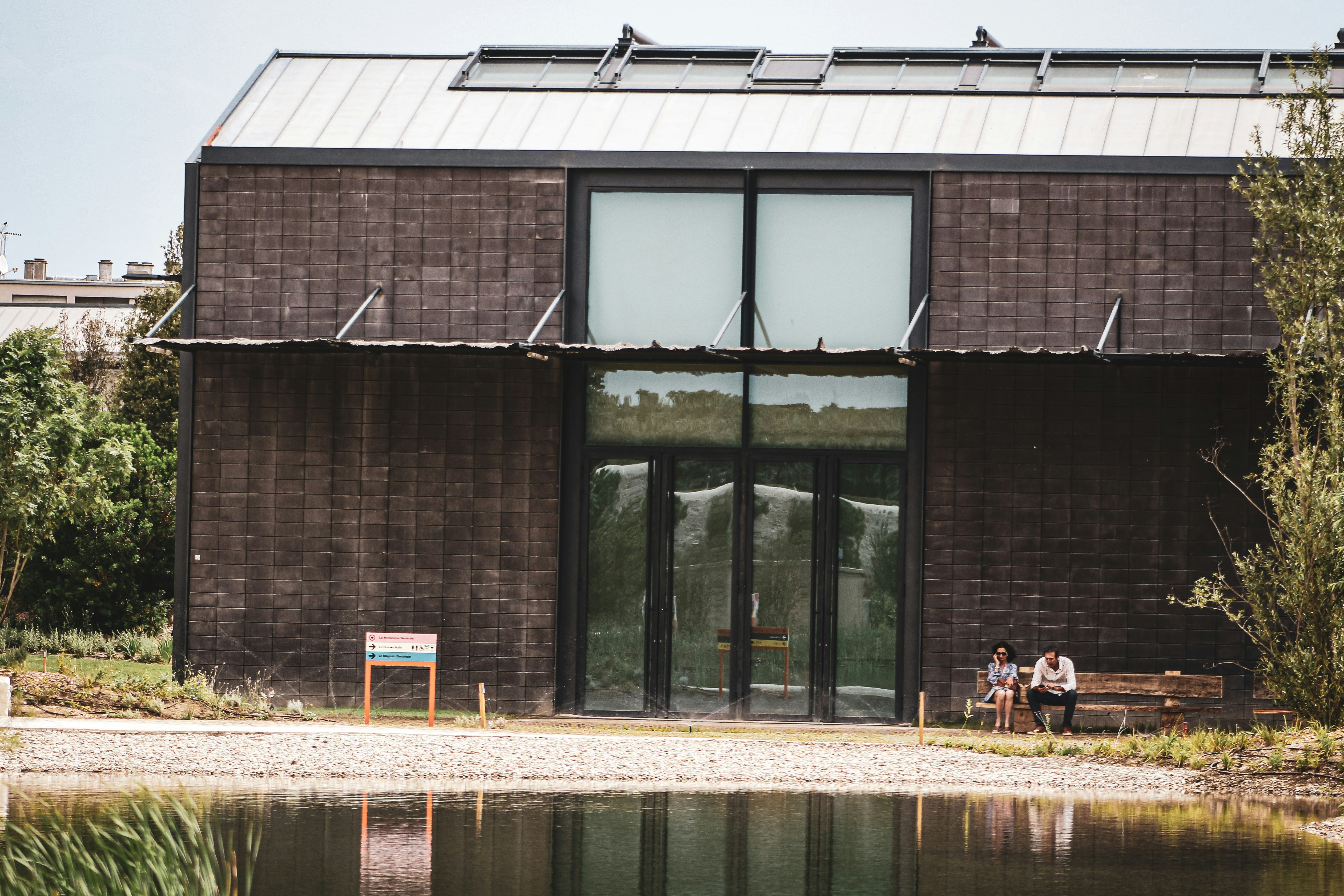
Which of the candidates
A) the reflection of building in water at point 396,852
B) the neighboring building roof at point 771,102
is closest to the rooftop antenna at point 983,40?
the neighboring building roof at point 771,102

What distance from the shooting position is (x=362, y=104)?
1909 cm

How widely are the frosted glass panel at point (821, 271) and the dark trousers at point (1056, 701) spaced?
4.52 metres

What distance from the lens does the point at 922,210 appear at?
57.6 feet

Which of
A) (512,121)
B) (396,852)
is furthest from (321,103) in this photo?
(396,852)

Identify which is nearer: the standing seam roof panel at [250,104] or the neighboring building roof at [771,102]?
the neighboring building roof at [771,102]

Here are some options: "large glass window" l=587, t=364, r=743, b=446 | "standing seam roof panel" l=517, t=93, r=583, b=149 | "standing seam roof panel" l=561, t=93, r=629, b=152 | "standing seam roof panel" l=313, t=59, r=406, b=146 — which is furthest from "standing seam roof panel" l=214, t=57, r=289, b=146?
"large glass window" l=587, t=364, r=743, b=446

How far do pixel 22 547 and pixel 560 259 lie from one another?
38.6 ft

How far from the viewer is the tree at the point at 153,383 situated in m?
32.4

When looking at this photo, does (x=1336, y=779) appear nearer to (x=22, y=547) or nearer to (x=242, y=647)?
(x=242, y=647)

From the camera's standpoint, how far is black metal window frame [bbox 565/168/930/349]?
1758 cm

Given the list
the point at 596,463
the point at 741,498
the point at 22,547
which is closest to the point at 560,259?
the point at 596,463

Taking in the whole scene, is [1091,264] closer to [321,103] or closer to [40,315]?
[321,103]

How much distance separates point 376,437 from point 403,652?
2.65m

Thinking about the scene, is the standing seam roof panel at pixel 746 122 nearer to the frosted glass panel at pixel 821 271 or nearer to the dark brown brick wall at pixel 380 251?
the dark brown brick wall at pixel 380 251
